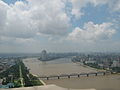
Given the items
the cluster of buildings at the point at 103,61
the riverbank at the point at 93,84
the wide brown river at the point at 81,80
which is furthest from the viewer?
the cluster of buildings at the point at 103,61

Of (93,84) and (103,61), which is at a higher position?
(103,61)

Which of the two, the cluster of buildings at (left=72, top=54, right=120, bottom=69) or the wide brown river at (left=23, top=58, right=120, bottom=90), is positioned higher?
the cluster of buildings at (left=72, top=54, right=120, bottom=69)

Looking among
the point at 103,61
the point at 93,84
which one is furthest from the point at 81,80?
the point at 103,61

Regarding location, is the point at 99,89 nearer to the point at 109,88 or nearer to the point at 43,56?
the point at 109,88

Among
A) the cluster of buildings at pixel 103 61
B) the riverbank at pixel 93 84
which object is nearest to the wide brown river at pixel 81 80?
the riverbank at pixel 93 84

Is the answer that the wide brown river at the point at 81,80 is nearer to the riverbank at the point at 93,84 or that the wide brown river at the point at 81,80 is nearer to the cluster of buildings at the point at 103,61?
the riverbank at the point at 93,84

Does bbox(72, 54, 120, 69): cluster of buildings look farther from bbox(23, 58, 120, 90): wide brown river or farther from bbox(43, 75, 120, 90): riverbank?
bbox(43, 75, 120, 90): riverbank

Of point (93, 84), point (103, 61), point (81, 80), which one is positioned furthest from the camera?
point (103, 61)

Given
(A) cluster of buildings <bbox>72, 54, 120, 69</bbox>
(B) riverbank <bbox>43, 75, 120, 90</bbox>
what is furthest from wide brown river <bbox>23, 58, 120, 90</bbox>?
(A) cluster of buildings <bbox>72, 54, 120, 69</bbox>

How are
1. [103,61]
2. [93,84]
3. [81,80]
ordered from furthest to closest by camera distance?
[103,61] < [81,80] < [93,84]

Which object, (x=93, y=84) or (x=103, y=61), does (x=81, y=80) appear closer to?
(x=93, y=84)

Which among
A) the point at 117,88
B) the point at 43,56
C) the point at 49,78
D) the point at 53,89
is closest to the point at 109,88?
the point at 117,88
